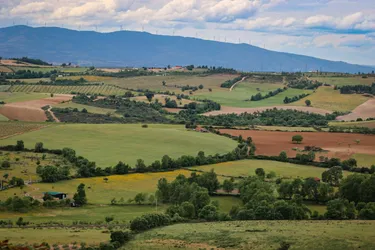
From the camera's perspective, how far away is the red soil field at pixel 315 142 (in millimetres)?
101500

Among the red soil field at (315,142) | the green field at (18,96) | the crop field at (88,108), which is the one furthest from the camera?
the green field at (18,96)

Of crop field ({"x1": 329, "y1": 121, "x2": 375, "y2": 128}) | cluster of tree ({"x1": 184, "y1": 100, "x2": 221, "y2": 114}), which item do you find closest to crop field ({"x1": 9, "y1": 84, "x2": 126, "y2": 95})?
cluster of tree ({"x1": 184, "y1": 100, "x2": 221, "y2": 114})

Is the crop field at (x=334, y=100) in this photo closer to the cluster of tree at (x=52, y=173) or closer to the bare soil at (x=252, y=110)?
the bare soil at (x=252, y=110)

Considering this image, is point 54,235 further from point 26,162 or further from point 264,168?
point 264,168

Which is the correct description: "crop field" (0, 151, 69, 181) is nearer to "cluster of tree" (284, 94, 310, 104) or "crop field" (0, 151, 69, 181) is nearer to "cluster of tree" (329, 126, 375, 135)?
"cluster of tree" (329, 126, 375, 135)

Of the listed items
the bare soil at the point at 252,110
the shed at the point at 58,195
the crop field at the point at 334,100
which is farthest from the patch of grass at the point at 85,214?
the crop field at the point at 334,100

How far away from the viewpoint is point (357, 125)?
133 m

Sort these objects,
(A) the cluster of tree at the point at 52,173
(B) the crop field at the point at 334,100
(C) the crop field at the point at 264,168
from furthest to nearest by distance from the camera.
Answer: (B) the crop field at the point at 334,100
(C) the crop field at the point at 264,168
(A) the cluster of tree at the point at 52,173

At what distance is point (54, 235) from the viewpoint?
2061 inches

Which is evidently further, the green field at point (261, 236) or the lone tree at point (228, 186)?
the lone tree at point (228, 186)

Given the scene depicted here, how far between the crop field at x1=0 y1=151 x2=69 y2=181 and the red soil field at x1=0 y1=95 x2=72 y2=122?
38.1 m

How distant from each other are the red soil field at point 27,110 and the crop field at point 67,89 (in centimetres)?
2252

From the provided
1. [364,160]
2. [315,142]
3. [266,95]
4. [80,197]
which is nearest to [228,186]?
[80,197]

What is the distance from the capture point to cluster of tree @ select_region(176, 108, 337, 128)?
464 feet
